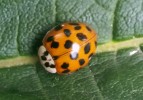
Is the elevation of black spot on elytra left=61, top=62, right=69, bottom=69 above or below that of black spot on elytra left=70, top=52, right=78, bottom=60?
below

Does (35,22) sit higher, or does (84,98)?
(35,22)

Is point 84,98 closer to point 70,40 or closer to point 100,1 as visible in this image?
point 70,40

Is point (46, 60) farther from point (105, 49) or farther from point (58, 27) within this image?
point (105, 49)

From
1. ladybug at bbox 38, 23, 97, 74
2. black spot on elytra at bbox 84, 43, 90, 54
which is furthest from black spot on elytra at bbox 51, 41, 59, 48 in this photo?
black spot on elytra at bbox 84, 43, 90, 54

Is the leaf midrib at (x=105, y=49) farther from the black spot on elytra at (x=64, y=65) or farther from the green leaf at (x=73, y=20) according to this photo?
the black spot on elytra at (x=64, y=65)

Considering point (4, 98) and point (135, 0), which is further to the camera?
point (135, 0)


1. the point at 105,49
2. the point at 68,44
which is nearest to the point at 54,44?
the point at 68,44

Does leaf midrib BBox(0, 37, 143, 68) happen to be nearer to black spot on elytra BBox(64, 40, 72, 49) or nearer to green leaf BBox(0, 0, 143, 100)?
green leaf BBox(0, 0, 143, 100)

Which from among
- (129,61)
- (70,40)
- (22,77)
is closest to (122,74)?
(129,61)
